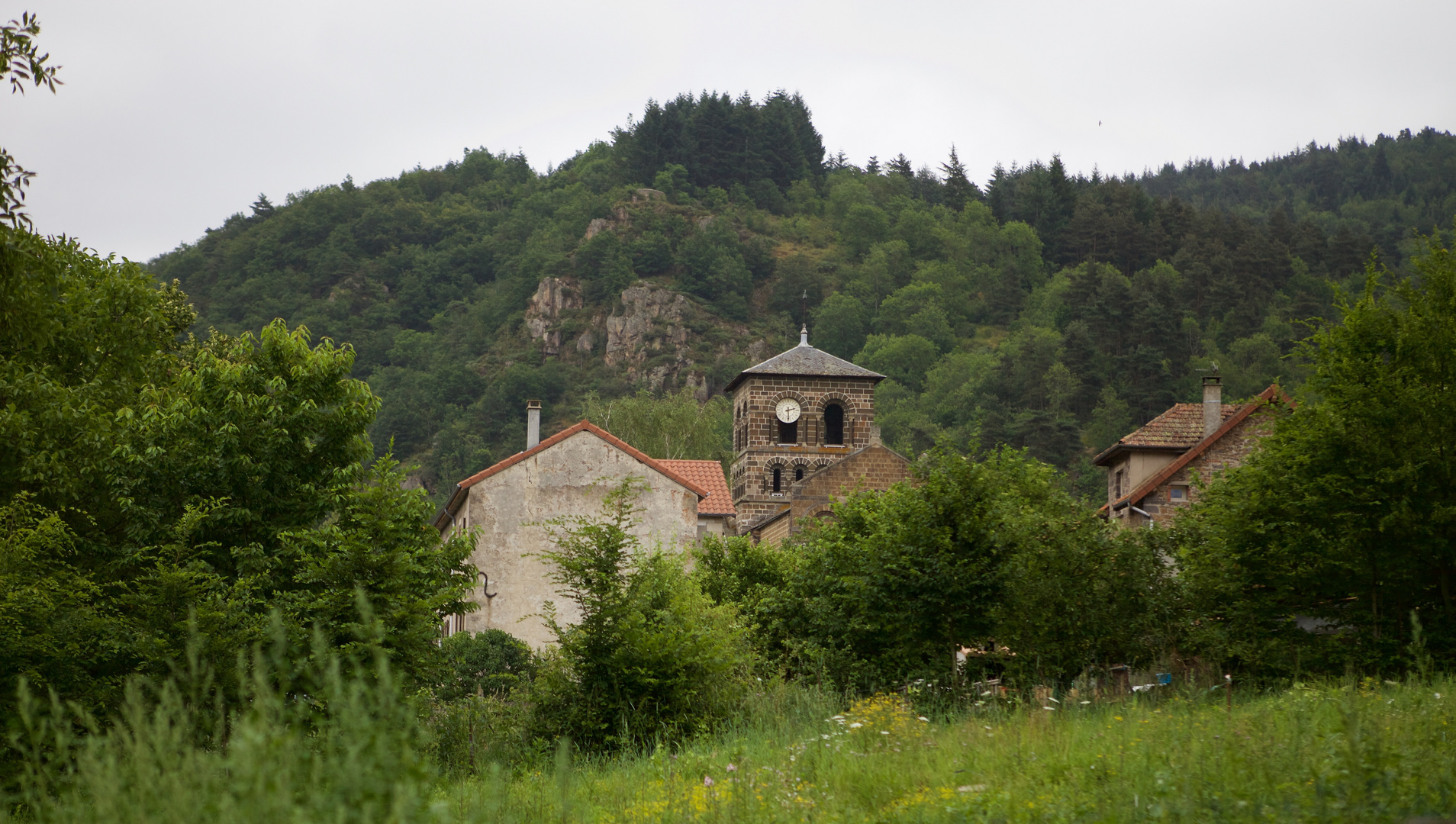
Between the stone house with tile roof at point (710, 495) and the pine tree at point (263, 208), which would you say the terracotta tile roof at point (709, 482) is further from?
the pine tree at point (263, 208)

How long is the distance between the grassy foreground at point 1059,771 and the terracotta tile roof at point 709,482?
28134 millimetres

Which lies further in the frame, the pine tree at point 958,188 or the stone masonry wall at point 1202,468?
the pine tree at point 958,188

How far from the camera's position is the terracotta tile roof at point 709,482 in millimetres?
40125

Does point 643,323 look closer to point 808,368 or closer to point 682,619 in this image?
point 808,368

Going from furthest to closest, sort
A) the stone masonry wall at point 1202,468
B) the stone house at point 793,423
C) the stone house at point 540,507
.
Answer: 1. the stone house at point 793,423
2. the stone house at point 540,507
3. the stone masonry wall at point 1202,468

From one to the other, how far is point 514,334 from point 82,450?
97.8 meters

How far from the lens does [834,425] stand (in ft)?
184

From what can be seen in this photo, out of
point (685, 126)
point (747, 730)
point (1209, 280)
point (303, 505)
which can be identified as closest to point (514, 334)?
point (685, 126)

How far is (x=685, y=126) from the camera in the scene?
134 metres

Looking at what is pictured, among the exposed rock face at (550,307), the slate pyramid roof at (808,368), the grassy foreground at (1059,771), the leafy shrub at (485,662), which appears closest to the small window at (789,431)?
the slate pyramid roof at (808,368)

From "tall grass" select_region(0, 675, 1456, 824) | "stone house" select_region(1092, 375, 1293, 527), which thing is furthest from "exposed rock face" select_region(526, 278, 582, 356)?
"tall grass" select_region(0, 675, 1456, 824)

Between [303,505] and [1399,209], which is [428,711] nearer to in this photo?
[303,505]

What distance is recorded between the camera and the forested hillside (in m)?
84.9

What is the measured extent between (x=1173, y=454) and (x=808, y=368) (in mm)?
22604
